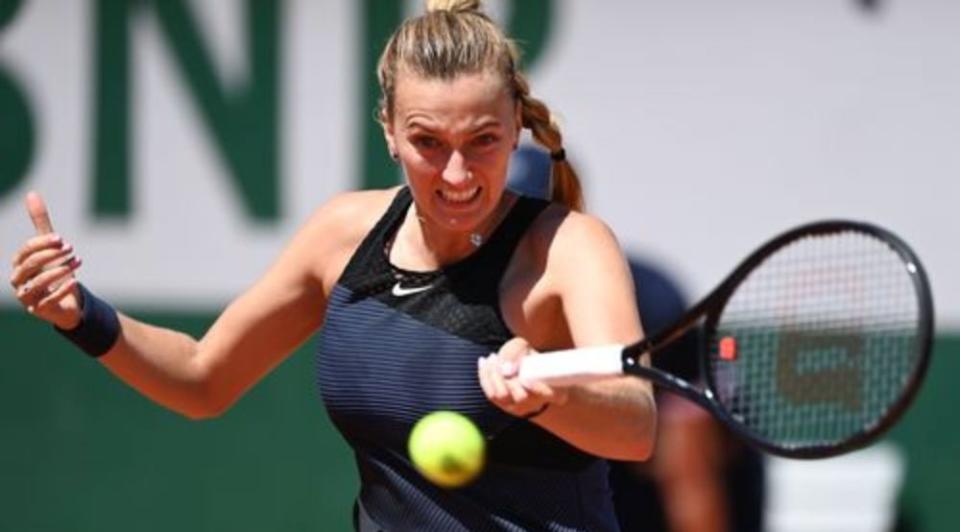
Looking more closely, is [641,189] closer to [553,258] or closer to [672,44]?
[672,44]

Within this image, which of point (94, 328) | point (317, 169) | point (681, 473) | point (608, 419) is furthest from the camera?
point (317, 169)

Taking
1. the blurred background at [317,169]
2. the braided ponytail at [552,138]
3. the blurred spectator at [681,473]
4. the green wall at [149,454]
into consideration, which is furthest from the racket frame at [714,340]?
the green wall at [149,454]

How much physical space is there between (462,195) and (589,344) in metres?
0.29

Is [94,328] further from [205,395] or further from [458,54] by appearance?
[458,54]

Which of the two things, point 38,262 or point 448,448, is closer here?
point 448,448

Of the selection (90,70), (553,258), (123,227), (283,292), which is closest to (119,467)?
(123,227)

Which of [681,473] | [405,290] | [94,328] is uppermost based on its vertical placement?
[405,290]

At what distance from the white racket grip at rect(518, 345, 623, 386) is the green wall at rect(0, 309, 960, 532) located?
238 centimetres

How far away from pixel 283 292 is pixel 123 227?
6.13 ft

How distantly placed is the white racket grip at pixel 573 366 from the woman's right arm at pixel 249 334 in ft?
2.02

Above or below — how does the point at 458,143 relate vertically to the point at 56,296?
above

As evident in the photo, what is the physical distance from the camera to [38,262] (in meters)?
3.20

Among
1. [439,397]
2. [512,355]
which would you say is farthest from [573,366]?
[439,397]

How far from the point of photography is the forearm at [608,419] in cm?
290
